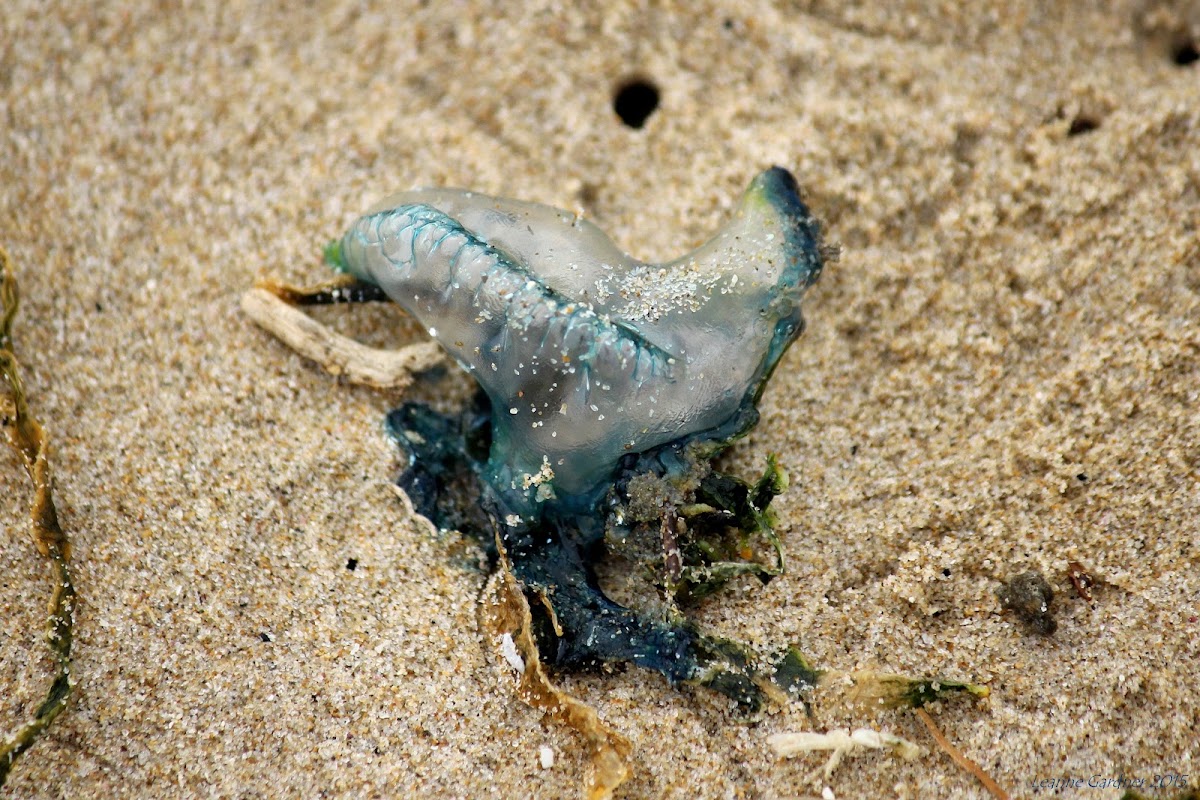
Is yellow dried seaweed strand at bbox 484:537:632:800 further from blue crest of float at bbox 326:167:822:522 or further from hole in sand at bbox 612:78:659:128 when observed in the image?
hole in sand at bbox 612:78:659:128

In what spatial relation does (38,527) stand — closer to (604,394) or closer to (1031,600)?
(604,394)

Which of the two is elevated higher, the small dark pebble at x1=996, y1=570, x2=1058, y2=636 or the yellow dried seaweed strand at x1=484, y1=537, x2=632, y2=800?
the small dark pebble at x1=996, y1=570, x2=1058, y2=636

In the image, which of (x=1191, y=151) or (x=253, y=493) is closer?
(x=253, y=493)

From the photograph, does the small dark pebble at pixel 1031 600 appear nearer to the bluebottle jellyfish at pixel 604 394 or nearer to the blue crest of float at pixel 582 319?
the bluebottle jellyfish at pixel 604 394

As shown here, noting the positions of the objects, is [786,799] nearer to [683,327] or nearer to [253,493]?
[683,327]

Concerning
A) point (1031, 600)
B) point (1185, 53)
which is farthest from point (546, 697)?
point (1185, 53)

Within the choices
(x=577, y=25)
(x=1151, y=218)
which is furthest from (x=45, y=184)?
(x=1151, y=218)

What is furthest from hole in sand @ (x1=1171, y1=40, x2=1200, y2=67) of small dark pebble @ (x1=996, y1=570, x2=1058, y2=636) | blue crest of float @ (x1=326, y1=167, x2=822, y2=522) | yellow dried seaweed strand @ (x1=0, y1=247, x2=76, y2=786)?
yellow dried seaweed strand @ (x1=0, y1=247, x2=76, y2=786)

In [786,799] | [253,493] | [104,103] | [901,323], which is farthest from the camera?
[104,103]
